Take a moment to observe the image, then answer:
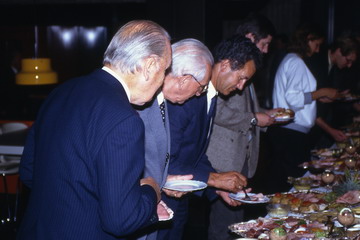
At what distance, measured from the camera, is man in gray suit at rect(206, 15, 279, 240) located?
2.88 metres

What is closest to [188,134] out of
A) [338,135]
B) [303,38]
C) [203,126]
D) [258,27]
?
[203,126]

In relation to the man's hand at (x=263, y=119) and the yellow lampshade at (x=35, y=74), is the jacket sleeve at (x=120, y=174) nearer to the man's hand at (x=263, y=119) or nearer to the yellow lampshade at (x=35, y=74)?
the man's hand at (x=263, y=119)

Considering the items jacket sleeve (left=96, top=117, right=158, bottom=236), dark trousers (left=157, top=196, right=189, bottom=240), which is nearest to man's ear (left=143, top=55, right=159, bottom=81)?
jacket sleeve (left=96, top=117, right=158, bottom=236)

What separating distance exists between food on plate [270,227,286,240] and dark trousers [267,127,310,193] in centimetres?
192

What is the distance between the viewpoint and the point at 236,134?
2908 millimetres

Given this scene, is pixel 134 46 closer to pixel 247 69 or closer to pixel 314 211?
pixel 247 69

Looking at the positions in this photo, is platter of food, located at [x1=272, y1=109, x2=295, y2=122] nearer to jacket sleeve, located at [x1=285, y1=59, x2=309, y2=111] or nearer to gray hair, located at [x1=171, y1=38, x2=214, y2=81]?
jacket sleeve, located at [x1=285, y1=59, x2=309, y2=111]

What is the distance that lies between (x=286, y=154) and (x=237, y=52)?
1.65 metres

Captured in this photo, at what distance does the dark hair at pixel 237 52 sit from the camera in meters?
2.49

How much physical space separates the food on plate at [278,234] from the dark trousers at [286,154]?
1.92 metres

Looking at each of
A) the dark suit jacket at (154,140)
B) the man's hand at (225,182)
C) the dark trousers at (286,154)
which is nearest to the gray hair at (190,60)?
the dark suit jacket at (154,140)

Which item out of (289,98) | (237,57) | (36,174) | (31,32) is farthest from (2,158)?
(31,32)

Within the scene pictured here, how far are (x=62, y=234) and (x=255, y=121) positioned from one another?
6.01 feet

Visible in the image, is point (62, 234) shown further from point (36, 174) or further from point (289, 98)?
point (289, 98)
